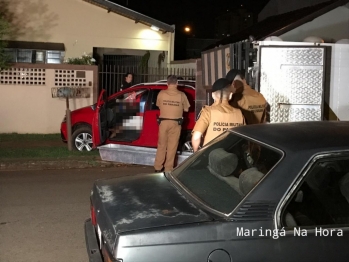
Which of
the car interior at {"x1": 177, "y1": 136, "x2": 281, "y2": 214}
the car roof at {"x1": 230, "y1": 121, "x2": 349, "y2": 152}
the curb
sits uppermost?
the car roof at {"x1": 230, "y1": 121, "x2": 349, "y2": 152}

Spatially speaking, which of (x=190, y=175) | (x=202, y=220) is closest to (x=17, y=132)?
(x=190, y=175)

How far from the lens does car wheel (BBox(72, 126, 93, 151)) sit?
Answer: 1162cm

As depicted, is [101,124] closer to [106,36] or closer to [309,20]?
[309,20]

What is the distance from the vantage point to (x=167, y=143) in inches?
364

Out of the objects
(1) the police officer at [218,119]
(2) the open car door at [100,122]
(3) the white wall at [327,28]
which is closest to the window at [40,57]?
(2) the open car door at [100,122]

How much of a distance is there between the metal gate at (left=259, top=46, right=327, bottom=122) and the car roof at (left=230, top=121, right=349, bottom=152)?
417 cm

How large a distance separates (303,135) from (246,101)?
316cm

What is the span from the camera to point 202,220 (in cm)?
335

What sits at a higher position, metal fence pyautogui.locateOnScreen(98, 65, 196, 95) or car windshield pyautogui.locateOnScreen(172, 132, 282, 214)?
metal fence pyautogui.locateOnScreen(98, 65, 196, 95)

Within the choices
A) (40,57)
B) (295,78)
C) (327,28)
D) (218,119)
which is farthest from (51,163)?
(40,57)

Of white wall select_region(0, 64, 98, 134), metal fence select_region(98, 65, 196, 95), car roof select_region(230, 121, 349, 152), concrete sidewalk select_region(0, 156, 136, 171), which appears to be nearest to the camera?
car roof select_region(230, 121, 349, 152)

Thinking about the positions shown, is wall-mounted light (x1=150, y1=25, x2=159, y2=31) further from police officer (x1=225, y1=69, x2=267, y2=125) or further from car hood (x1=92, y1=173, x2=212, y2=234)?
car hood (x1=92, y1=173, x2=212, y2=234)

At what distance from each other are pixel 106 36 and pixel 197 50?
10822mm

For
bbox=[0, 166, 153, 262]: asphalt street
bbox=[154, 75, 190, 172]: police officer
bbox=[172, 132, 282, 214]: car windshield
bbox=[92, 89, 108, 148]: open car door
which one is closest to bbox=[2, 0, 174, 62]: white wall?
bbox=[92, 89, 108, 148]: open car door
